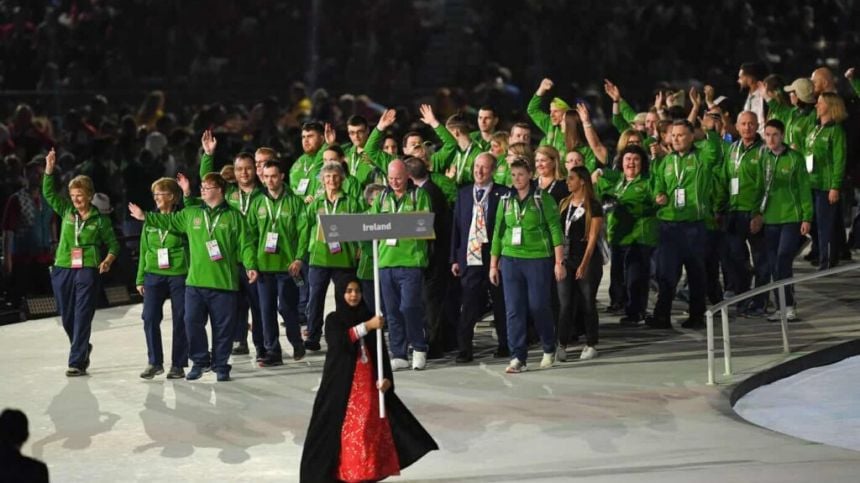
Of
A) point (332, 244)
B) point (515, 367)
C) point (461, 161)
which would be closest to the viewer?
point (515, 367)

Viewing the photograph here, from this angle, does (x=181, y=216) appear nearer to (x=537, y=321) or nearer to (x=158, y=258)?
(x=158, y=258)

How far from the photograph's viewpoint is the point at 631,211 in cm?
1484

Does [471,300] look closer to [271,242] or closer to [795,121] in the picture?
[271,242]

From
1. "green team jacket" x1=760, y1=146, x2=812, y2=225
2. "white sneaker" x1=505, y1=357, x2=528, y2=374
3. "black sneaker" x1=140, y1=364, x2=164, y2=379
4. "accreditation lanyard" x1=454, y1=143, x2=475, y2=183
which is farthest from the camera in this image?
"accreditation lanyard" x1=454, y1=143, x2=475, y2=183

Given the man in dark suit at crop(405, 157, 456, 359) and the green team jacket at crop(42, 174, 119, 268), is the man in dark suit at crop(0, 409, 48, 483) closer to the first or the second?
the green team jacket at crop(42, 174, 119, 268)

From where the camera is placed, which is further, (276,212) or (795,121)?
(795,121)

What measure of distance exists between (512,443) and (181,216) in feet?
12.5

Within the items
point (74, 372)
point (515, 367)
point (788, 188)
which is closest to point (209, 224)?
point (74, 372)

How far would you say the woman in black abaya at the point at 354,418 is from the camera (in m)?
9.55

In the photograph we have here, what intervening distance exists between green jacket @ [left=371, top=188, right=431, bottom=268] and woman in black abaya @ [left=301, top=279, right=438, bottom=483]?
3.49 meters

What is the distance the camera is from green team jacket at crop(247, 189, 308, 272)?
546 inches

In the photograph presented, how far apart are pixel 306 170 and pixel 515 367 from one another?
3.24 m

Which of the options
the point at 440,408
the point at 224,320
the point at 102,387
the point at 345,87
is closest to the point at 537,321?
the point at 440,408

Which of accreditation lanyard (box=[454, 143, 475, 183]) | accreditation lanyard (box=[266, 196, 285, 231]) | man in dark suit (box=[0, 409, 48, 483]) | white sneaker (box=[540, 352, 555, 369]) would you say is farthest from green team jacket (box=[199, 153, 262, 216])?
man in dark suit (box=[0, 409, 48, 483])
